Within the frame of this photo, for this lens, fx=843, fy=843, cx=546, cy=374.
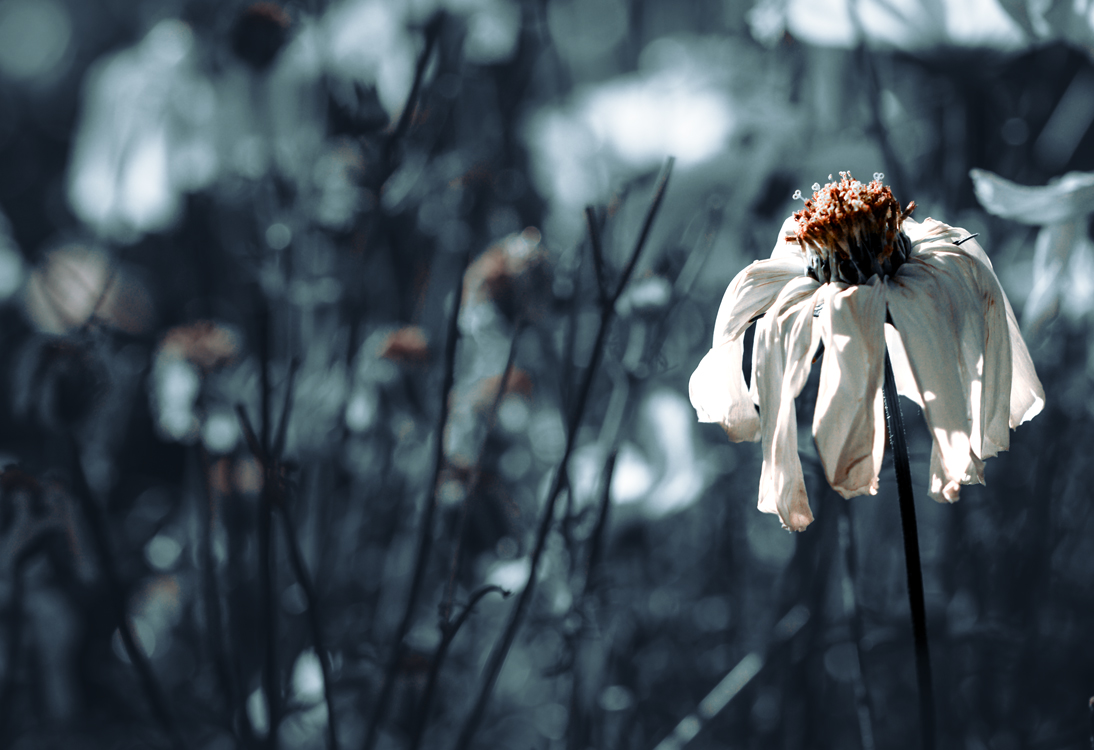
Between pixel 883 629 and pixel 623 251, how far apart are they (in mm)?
254

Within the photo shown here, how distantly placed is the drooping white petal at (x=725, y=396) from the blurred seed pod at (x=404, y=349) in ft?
0.89

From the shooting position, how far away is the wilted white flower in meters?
0.18

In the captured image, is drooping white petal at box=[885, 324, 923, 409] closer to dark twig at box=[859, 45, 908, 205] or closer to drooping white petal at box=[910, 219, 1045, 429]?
drooping white petal at box=[910, 219, 1045, 429]

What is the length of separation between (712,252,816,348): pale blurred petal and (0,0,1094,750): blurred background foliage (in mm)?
101

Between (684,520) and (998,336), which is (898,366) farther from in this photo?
(684,520)

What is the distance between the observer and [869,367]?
18 cm

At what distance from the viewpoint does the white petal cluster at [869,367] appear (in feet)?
0.58

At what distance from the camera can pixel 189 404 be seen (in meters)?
0.47

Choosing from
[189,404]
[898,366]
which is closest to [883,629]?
[898,366]

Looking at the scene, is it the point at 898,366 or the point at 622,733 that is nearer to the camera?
the point at 898,366

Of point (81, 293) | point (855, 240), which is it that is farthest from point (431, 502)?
point (81, 293)

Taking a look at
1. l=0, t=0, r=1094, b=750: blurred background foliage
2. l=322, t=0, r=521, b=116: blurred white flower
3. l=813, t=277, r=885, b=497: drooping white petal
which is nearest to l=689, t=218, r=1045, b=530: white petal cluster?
l=813, t=277, r=885, b=497: drooping white petal

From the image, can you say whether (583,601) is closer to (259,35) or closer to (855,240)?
(855,240)

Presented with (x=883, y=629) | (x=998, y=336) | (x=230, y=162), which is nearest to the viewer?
(x=998, y=336)
